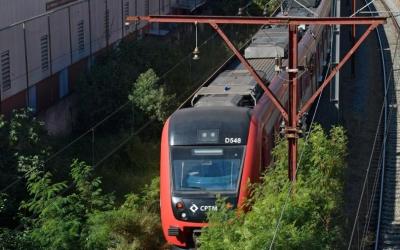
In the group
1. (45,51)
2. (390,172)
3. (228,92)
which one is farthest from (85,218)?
(45,51)

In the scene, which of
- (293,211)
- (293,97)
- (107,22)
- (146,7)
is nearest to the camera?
(293,211)

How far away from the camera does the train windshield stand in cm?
1582

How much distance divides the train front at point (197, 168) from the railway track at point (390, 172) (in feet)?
14.0

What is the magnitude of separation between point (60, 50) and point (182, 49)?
9968mm

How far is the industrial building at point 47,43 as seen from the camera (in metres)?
25.4

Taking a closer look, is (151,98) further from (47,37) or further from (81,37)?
(81,37)

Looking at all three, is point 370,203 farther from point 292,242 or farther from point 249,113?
point 292,242

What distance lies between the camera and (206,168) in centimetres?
1595

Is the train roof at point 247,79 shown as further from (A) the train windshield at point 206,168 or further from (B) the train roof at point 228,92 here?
(A) the train windshield at point 206,168

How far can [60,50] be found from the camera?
29.3 m

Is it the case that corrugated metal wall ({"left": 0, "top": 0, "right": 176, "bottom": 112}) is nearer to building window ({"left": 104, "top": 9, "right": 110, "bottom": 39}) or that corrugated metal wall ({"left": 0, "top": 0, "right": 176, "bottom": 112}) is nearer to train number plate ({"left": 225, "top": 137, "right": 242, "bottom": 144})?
building window ({"left": 104, "top": 9, "right": 110, "bottom": 39})

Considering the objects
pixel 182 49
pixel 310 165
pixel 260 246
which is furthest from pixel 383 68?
pixel 260 246

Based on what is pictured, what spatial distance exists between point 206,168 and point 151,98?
10271 millimetres

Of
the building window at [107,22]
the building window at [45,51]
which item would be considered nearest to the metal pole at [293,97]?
the building window at [45,51]
